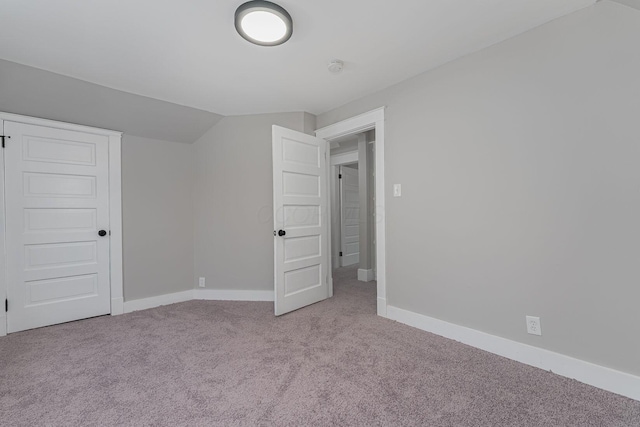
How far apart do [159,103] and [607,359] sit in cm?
421

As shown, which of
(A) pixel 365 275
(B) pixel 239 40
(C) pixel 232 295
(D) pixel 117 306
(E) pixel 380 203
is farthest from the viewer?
(A) pixel 365 275

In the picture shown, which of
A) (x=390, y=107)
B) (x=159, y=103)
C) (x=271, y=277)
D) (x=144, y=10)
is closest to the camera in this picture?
(x=144, y=10)

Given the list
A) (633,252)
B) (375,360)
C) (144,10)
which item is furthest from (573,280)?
(144,10)

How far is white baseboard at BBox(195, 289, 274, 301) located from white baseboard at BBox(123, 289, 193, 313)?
0.14 meters

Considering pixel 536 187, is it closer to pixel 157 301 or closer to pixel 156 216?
pixel 156 216

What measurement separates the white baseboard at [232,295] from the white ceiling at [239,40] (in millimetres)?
2370

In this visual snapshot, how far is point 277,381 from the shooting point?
172 centimetres

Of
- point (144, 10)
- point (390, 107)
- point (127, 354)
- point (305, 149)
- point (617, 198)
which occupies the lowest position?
point (127, 354)

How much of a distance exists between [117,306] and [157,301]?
Answer: 0.39m

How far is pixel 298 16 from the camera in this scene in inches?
68.3

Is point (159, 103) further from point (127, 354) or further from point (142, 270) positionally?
point (127, 354)

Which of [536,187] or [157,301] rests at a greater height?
[536,187]

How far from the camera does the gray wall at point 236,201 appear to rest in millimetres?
3406

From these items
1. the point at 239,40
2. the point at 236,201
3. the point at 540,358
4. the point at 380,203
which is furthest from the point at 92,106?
the point at 540,358
